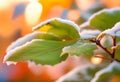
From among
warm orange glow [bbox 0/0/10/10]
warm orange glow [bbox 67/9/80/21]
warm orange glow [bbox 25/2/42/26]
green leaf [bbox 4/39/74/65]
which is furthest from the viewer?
warm orange glow [bbox 0/0/10/10]

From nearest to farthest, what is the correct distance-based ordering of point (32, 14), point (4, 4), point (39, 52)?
1. point (39, 52)
2. point (32, 14)
3. point (4, 4)

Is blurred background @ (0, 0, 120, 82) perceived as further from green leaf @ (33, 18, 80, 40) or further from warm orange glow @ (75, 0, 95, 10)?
green leaf @ (33, 18, 80, 40)

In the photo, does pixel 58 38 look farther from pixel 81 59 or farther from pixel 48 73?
pixel 48 73

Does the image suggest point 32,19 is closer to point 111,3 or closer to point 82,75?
point 111,3

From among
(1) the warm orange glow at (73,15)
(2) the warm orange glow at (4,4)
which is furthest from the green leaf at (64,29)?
(2) the warm orange glow at (4,4)

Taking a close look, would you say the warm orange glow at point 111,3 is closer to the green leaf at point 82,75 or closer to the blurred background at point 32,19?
the blurred background at point 32,19

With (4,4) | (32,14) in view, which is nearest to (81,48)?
(32,14)

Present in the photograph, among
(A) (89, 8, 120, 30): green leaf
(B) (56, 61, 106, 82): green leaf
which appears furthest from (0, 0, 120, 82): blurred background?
(A) (89, 8, 120, 30): green leaf
